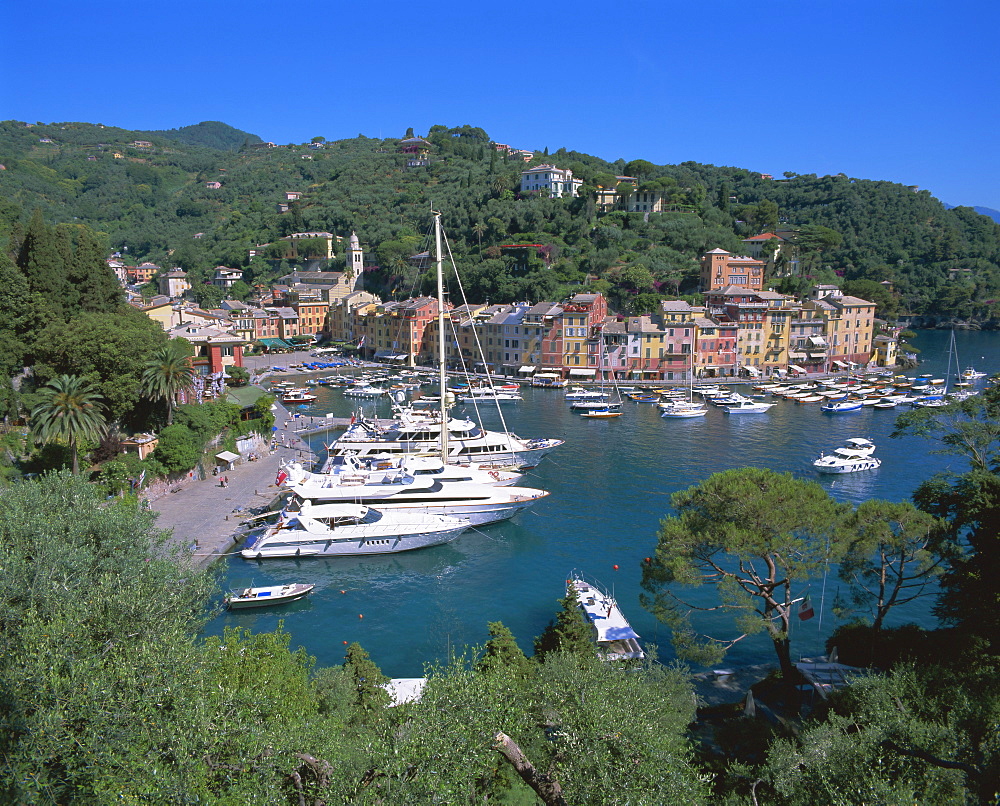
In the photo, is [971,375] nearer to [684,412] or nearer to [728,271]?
[728,271]

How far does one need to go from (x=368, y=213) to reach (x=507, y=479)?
97733mm

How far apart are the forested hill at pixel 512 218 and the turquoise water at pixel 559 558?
3045 cm

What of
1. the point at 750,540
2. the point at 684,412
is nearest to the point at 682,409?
the point at 684,412

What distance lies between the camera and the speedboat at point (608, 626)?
17.3m

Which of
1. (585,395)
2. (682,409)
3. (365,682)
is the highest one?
(585,395)

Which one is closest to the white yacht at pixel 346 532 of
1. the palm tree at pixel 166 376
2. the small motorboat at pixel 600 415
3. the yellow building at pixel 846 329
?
the palm tree at pixel 166 376

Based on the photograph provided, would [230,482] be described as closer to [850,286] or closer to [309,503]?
[309,503]

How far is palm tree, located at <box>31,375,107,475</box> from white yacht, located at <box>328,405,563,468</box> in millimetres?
11047

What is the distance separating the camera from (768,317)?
2559 inches

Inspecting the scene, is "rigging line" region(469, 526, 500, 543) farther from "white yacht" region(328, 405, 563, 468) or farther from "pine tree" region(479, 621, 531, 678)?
"pine tree" region(479, 621, 531, 678)

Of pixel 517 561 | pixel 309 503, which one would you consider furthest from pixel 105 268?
pixel 517 561

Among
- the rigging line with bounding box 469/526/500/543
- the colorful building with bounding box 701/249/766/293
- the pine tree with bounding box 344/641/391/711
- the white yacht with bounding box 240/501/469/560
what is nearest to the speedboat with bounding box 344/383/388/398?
the white yacht with bounding box 240/501/469/560

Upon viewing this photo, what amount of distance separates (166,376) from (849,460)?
111 feet

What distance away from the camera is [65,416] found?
2384cm
